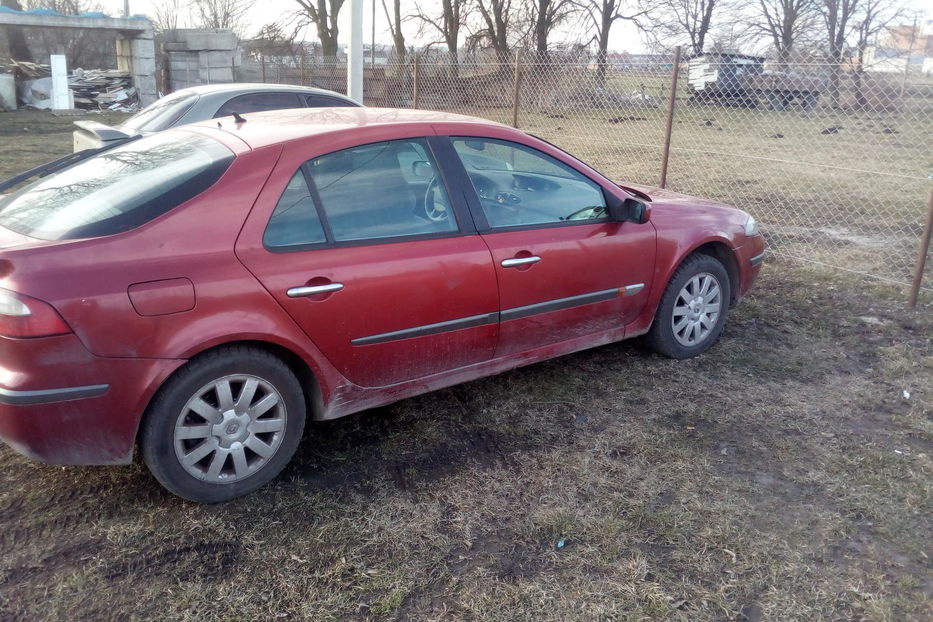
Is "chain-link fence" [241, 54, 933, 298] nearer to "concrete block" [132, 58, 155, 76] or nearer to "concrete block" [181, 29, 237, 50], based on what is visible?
"concrete block" [181, 29, 237, 50]

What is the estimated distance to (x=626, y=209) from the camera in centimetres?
423

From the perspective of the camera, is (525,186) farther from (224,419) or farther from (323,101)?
(323,101)

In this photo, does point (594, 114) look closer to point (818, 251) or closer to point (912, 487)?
point (818, 251)

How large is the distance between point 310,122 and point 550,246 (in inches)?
53.1

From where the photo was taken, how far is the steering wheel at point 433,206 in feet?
11.8

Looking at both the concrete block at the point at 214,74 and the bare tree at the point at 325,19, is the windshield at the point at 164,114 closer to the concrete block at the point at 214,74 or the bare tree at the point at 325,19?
the concrete block at the point at 214,74

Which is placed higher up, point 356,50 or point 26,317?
point 356,50

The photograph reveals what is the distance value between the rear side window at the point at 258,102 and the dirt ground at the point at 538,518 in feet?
16.1

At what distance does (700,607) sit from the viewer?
8.77 ft

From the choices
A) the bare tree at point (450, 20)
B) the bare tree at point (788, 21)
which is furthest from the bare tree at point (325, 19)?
the bare tree at point (788, 21)

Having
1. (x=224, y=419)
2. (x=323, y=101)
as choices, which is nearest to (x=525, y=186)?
(x=224, y=419)

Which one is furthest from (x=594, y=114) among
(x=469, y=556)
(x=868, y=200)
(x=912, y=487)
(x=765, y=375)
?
(x=469, y=556)

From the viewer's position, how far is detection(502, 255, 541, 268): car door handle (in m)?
3.73

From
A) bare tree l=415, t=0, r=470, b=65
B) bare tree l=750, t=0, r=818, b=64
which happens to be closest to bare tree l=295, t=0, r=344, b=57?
bare tree l=415, t=0, r=470, b=65
